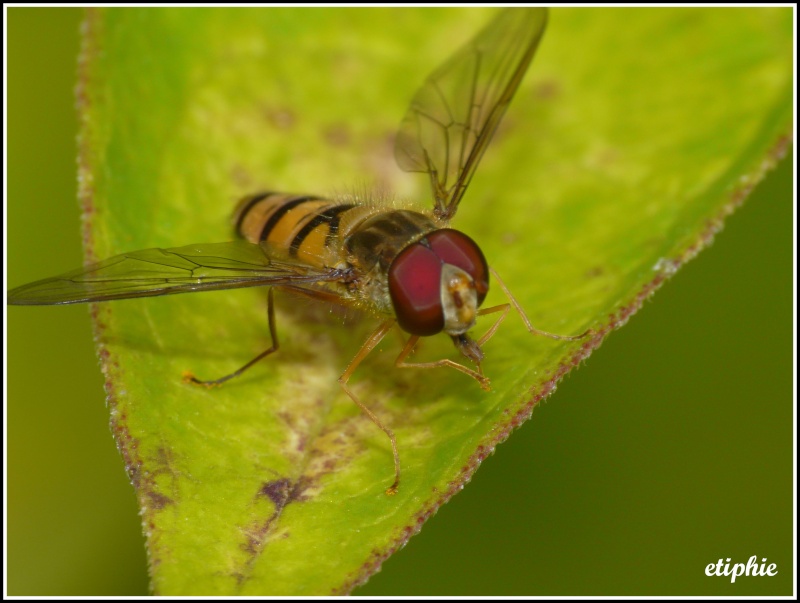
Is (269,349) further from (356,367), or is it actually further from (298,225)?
(298,225)

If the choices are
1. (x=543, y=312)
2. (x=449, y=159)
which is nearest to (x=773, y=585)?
(x=543, y=312)

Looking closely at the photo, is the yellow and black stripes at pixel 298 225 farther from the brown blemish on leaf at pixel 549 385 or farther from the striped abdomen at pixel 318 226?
the brown blemish on leaf at pixel 549 385

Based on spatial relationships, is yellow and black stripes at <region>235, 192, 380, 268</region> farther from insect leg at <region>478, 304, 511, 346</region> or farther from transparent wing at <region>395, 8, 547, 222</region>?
insect leg at <region>478, 304, 511, 346</region>

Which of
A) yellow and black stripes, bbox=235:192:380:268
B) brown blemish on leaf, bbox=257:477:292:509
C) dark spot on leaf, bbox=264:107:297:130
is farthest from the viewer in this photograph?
dark spot on leaf, bbox=264:107:297:130

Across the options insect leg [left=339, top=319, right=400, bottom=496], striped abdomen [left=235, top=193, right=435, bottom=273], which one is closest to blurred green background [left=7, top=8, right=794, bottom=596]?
insect leg [left=339, top=319, right=400, bottom=496]

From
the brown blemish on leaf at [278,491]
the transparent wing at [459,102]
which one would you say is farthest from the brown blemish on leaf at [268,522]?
the transparent wing at [459,102]

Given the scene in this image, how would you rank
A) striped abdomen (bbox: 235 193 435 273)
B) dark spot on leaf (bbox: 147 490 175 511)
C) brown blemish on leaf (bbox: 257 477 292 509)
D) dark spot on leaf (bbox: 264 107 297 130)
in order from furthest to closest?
dark spot on leaf (bbox: 264 107 297 130) < striped abdomen (bbox: 235 193 435 273) < brown blemish on leaf (bbox: 257 477 292 509) < dark spot on leaf (bbox: 147 490 175 511)

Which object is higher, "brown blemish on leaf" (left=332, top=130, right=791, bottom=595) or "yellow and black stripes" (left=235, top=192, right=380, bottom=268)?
"yellow and black stripes" (left=235, top=192, right=380, bottom=268)
